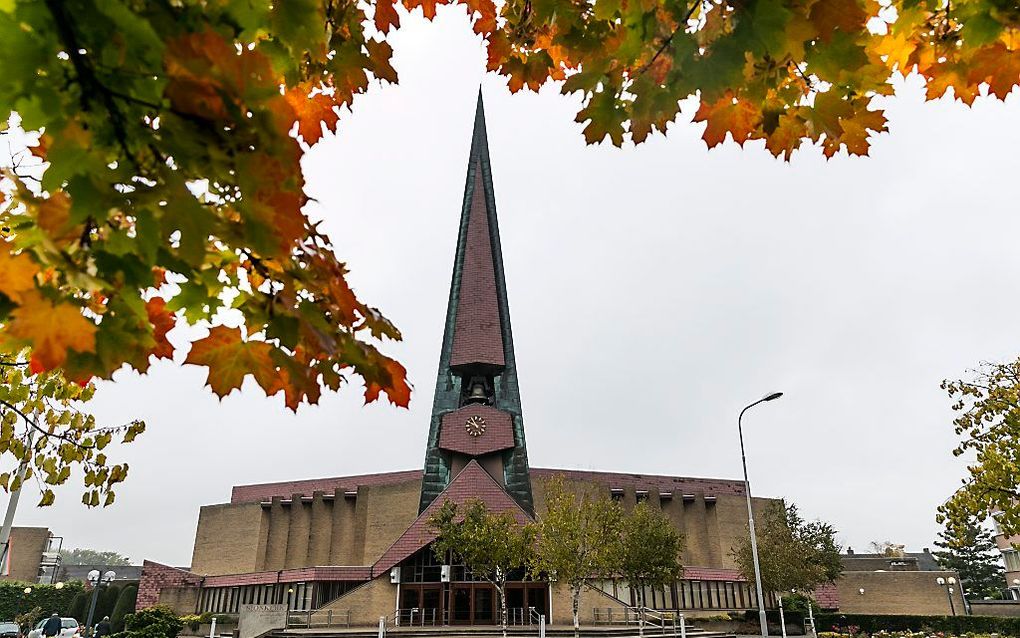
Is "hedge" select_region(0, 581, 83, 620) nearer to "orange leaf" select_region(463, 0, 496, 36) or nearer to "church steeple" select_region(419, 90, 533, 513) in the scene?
"church steeple" select_region(419, 90, 533, 513)

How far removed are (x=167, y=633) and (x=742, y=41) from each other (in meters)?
30.9

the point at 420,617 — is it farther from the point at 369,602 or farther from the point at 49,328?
the point at 49,328

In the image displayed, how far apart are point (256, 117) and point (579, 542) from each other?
2795 centimetres

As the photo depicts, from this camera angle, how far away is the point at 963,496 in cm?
1612

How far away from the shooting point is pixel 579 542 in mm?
27406

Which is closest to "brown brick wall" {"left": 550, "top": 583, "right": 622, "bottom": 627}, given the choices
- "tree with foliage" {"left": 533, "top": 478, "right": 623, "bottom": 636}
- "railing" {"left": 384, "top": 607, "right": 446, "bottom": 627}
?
"tree with foliage" {"left": 533, "top": 478, "right": 623, "bottom": 636}

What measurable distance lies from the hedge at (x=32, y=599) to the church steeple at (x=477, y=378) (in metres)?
32.8

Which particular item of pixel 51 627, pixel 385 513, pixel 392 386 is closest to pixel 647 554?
pixel 385 513

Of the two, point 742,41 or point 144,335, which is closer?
point 144,335

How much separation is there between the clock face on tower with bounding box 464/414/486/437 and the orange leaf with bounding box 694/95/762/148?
128 feet

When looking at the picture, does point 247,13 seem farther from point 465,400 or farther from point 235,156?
point 465,400

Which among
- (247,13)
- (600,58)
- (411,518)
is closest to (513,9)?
(600,58)

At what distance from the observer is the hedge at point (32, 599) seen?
1962 inches

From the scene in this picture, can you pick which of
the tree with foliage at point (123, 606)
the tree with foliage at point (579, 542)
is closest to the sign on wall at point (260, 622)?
the tree with foliage at point (123, 606)
